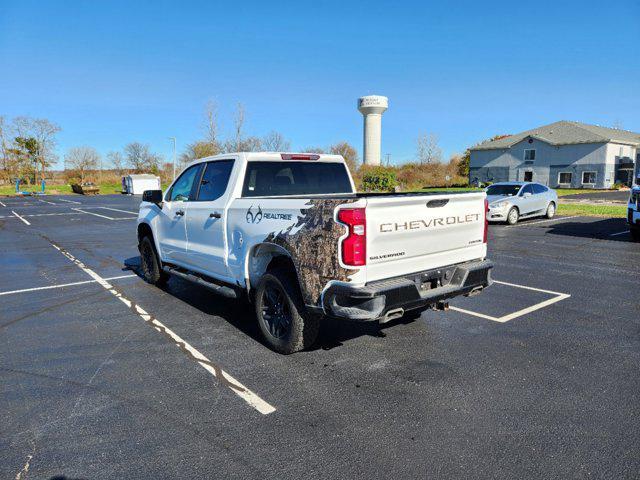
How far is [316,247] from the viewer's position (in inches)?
153

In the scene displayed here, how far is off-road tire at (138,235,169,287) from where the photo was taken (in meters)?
7.23

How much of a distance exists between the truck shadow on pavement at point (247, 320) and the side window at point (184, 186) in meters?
1.32

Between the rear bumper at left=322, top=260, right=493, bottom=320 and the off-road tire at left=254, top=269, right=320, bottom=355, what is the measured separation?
45cm

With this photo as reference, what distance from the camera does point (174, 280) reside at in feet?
26.1

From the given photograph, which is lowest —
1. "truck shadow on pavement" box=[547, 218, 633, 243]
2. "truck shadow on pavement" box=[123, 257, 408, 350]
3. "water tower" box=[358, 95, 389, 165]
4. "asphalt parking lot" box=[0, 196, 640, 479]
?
"asphalt parking lot" box=[0, 196, 640, 479]

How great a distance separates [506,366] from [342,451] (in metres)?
2.06

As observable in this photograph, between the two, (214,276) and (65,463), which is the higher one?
(214,276)

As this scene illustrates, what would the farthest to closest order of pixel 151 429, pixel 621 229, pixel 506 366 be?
1. pixel 621 229
2. pixel 506 366
3. pixel 151 429

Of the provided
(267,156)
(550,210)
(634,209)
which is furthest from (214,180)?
(550,210)

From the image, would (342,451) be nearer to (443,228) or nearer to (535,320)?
(443,228)

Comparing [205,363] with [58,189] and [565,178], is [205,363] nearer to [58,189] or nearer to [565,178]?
[565,178]

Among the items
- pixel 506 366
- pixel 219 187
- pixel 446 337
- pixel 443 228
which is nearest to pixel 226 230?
pixel 219 187

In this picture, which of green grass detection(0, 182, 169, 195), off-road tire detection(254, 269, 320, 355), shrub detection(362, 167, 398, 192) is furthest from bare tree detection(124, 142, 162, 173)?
off-road tire detection(254, 269, 320, 355)

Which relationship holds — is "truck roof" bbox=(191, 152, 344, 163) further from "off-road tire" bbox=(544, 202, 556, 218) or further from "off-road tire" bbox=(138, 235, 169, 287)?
"off-road tire" bbox=(544, 202, 556, 218)
